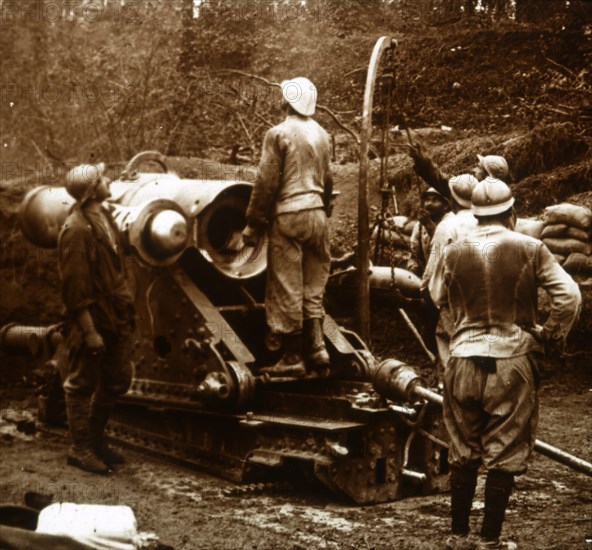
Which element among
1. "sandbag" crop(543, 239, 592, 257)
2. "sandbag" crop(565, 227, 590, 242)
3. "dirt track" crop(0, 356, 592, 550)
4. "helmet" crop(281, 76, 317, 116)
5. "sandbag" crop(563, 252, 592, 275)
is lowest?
"dirt track" crop(0, 356, 592, 550)

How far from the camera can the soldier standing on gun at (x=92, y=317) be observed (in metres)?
7.11

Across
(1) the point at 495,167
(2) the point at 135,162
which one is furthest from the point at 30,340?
(1) the point at 495,167

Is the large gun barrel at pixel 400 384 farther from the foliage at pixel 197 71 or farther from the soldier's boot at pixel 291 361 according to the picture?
the foliage at pixel 197 71

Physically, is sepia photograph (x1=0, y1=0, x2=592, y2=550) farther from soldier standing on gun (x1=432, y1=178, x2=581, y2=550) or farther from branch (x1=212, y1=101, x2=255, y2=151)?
branch (x1=212, y1=101, x2=255, y2=151)

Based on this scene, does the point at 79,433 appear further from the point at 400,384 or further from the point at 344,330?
the point at 400,384

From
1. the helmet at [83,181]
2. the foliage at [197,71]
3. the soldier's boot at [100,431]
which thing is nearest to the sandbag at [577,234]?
the foliage at [197,71]

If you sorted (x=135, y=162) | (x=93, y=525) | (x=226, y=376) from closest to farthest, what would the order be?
(x=93, y=525), (x=226, y=376), (x=135, y=162)

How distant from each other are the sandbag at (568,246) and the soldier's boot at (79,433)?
357 centimetres

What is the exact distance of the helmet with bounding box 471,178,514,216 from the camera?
527 centimetres

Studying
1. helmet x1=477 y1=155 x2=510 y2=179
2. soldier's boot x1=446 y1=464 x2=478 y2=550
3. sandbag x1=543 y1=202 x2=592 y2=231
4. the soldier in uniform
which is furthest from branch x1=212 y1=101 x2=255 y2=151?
soldier's boot x1=446 y1=464 x2=478 y2=550

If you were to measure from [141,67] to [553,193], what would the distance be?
22.2 feet

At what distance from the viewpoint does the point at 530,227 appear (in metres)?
8.37

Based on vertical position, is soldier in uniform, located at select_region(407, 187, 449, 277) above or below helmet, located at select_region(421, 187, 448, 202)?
below

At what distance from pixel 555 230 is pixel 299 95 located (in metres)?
2.38
